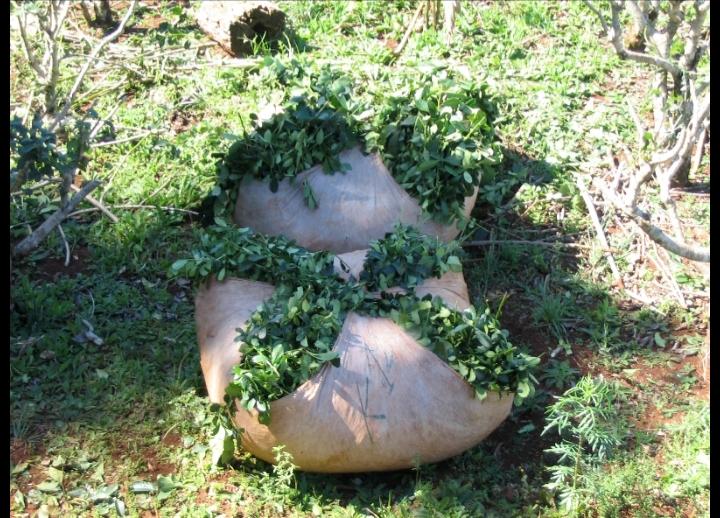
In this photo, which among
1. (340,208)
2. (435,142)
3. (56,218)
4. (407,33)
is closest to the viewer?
(56,218)

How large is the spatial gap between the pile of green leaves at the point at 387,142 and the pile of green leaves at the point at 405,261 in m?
0.66

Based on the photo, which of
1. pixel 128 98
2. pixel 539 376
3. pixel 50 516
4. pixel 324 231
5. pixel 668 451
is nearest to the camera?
pixel 50 516

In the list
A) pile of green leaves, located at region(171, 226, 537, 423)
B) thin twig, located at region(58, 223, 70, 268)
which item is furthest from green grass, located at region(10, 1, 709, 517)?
pile of green leaves, located at region(171, 226, 537, 423)

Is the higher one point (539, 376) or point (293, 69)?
point (293, 69)

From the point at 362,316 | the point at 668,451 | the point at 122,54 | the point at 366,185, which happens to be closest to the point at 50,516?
the point at 362,316

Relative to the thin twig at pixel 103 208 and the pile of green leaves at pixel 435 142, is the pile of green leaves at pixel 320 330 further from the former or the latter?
the thin twig at pixel 103 208

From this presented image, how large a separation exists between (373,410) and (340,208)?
157 cm

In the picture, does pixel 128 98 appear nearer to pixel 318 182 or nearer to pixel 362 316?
pixel 318 182

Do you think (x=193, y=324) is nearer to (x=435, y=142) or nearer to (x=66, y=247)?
(x=66, y=247)

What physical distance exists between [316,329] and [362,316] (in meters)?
0.25

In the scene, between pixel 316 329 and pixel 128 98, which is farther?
pixel 128 98

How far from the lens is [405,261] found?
439cm

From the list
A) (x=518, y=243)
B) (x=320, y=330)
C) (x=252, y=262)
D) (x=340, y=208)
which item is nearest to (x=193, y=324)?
(x=252, y=262)
